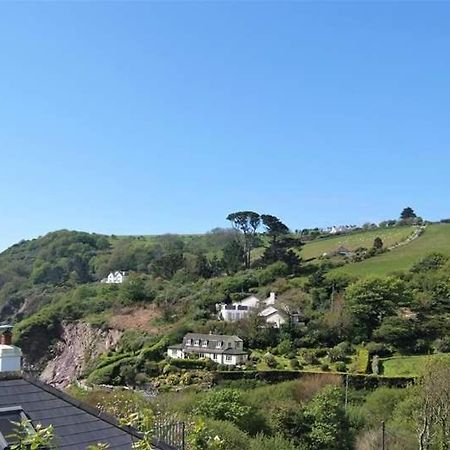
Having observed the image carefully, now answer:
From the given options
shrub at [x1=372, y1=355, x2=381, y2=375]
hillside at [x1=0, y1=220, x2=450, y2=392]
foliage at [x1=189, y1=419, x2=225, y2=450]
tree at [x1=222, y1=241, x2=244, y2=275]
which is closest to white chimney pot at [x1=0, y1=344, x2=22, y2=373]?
foliage at [x1=189, y1=419, x2=225, y2=450]

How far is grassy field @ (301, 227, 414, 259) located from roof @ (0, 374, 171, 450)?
3023 inches

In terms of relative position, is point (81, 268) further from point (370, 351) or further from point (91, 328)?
point (370, 351)

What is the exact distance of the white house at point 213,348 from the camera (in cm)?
5394

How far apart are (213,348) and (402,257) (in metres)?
30.6

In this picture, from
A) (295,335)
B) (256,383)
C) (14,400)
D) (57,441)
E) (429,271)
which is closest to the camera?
(57,441)

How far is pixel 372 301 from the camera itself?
57.3 meters

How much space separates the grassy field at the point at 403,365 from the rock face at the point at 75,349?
31.8 metres

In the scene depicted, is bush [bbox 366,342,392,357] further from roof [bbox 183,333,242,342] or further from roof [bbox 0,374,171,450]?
roof [bbox 0,374,171,450]

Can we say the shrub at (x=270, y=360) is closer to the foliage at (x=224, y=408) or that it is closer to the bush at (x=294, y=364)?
the bush at (x=294, y=364)

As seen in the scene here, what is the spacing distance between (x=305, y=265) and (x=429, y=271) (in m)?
16.8

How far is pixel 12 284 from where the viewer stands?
123 meters

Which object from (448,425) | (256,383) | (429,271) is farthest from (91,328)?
(448,425)

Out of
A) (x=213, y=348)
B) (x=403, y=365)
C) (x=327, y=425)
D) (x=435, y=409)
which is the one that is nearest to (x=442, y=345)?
(x=403, y=365)

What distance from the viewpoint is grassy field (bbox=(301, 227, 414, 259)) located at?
289ft
